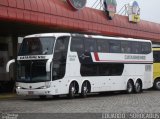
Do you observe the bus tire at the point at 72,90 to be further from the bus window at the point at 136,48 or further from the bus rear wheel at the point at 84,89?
the bus window at the point at 136,48

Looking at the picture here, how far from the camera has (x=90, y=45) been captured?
87.4 ft

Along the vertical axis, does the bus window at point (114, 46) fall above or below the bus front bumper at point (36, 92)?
above

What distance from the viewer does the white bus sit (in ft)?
77.6

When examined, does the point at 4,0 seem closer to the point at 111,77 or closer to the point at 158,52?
the point at 111,77

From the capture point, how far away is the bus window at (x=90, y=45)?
2630cm

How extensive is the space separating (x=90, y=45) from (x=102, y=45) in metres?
1.27

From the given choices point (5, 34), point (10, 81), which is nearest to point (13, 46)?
point (5, 34)

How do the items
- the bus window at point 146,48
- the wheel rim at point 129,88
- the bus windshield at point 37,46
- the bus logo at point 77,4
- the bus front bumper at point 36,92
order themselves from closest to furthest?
1. the bus front bumper at point 36,92
2. the bus windshield at point 37,46
3. the bus logo at point 77,4
4. the wheel rim at point 129,88
5. the bus window at point 146,48

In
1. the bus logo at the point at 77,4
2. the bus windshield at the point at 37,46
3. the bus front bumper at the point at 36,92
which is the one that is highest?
the bus logo at the point at 77,4

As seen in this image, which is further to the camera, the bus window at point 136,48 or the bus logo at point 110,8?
the bus logo at point 110,8

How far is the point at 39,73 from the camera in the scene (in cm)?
2364

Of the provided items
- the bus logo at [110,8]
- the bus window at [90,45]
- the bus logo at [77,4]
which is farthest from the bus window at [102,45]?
the bus logo at [110,8]

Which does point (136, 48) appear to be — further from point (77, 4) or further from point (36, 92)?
point (36, 92)

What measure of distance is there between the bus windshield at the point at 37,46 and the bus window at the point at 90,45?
2.94 metres
